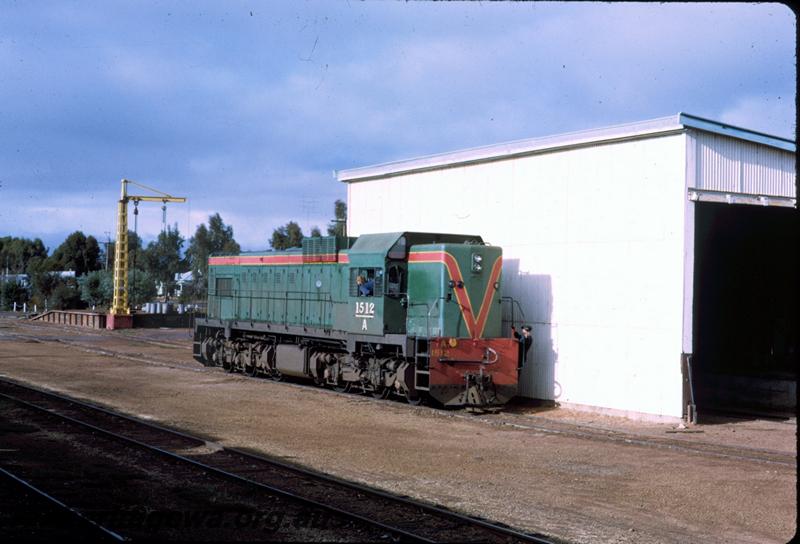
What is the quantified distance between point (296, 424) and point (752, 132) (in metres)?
12.0

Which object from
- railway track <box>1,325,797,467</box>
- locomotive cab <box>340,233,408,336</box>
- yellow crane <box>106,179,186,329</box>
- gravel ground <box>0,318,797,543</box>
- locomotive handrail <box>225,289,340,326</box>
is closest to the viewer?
gravel ground <box>0,318,797,543</box>

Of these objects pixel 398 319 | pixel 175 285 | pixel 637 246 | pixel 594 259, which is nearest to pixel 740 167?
pixel 637 246

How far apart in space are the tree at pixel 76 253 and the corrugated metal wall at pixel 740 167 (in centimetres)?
10877

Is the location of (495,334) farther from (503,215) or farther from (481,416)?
(503,215)

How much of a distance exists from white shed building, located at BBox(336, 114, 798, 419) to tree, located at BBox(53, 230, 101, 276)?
101m

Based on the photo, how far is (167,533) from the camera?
7281 mm

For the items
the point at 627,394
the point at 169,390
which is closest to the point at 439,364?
the point at 627,394

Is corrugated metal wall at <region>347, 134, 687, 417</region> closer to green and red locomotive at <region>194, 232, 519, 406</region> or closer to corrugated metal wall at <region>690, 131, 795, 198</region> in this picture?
corrugated metal wall at <region>690, 131, 795, 198</region>

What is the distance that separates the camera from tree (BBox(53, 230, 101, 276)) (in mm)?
112312

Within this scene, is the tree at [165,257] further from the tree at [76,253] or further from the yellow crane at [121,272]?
the yellow crane at [121,272]

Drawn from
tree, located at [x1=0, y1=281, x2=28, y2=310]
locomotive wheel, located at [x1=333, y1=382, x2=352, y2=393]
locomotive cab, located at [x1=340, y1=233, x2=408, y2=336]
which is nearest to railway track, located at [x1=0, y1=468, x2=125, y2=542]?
locomotive cab, located at [x1=340, y1=233, x2=408, y2=336]

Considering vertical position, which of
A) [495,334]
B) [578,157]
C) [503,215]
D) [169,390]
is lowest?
[169,390]

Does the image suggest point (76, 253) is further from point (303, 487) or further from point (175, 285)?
point (303, 487)

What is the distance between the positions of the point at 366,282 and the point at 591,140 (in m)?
6.25
